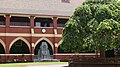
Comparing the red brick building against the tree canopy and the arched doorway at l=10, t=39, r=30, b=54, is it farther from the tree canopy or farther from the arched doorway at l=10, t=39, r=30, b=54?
the tree canopy

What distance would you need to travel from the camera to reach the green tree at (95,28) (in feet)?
83.5

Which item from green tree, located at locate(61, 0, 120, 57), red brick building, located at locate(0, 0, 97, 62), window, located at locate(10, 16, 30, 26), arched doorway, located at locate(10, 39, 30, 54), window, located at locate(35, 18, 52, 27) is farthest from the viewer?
window, located at locate(35, 18, 52, 27)

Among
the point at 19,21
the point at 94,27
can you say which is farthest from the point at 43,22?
the point at 94,27

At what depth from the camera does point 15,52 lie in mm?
50406

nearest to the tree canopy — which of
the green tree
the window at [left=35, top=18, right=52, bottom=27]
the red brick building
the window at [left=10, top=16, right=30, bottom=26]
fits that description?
the green tree

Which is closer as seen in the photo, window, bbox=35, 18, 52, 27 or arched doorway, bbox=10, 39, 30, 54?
arched doorway, bbox=10, 39, 30, 54

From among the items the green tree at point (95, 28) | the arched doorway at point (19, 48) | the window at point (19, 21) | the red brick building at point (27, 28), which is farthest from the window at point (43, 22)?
the green tree at point (95, 28)

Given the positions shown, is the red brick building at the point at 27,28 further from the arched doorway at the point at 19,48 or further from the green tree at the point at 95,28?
the green tree at the point at 95,28

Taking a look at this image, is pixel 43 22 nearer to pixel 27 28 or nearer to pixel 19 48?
pixel 27 28

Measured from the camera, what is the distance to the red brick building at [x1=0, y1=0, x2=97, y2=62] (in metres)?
48.7

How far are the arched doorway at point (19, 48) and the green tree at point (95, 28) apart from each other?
2256cm

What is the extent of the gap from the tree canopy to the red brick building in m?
21.1

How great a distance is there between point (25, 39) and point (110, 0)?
23.9 m


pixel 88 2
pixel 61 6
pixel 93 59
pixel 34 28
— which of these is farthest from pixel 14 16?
pixel 93 59
